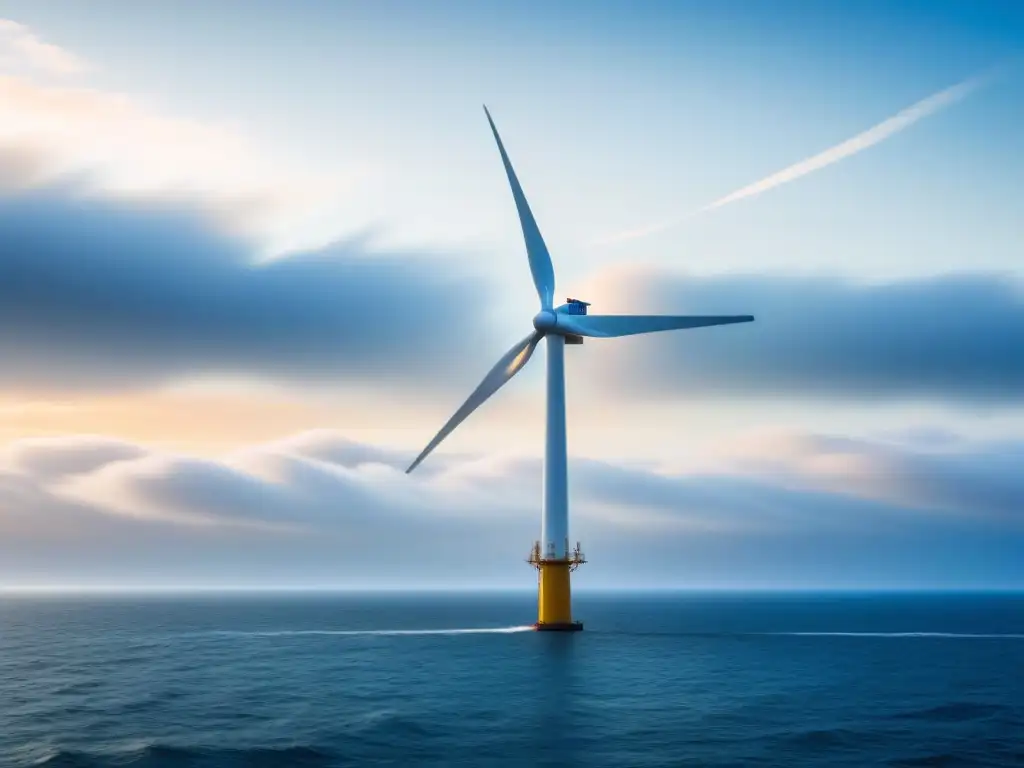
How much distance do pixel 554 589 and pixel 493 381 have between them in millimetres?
25941

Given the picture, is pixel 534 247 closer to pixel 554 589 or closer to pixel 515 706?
pixel 554 589

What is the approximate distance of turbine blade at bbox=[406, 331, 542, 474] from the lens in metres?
109

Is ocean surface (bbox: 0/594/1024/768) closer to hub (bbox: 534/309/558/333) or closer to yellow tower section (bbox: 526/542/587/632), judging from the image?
yellow tower section (bbox: 526/542/587/632)

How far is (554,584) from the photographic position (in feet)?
369

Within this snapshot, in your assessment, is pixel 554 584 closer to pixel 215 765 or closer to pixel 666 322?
pixel 666 322

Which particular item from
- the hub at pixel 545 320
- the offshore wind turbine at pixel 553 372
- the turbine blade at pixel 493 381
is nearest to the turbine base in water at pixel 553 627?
the offshore wind turbine at pixel 553 372

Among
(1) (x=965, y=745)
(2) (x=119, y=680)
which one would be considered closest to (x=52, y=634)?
(2) (x=119, y=680)

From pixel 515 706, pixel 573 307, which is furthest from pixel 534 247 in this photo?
pixel 515 706

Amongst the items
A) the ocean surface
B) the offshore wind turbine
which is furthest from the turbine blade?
the ocean surface

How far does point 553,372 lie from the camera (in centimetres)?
11819

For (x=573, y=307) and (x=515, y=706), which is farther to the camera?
(x=573, y=307)

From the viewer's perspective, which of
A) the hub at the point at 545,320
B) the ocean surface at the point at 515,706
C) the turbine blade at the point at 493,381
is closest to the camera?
the ocean surface at the point at 515,706

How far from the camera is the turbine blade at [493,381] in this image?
358ft

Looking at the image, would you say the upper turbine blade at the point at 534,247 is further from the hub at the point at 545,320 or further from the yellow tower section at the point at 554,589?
the yellow tower section at the point at 554,589
